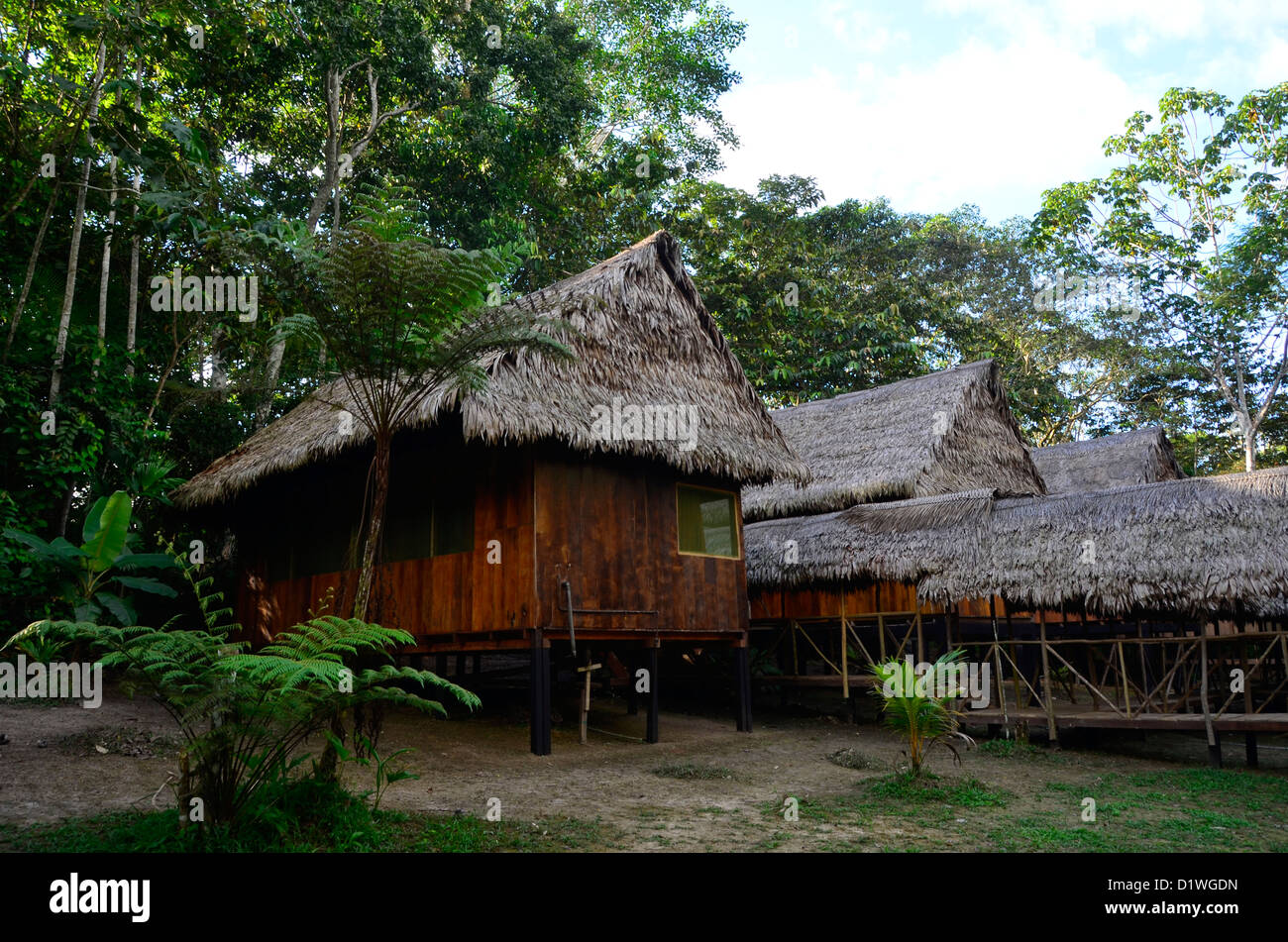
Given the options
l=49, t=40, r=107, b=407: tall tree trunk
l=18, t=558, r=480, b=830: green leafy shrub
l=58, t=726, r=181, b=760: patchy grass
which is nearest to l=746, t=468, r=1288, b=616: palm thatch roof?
l=18, t=558, r=480, b=830: green leafy shrub

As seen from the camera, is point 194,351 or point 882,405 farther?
point 882,405

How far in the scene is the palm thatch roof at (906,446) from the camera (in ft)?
48.7

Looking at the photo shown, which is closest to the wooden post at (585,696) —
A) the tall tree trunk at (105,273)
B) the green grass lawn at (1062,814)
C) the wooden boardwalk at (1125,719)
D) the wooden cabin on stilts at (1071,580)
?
the green grass lawn at (1062,814)

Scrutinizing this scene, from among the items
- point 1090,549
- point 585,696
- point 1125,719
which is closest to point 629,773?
point 585,696

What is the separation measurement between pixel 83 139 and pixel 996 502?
38.0ft

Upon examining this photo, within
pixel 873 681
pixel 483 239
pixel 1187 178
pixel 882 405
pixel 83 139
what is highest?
pixel 1187 178

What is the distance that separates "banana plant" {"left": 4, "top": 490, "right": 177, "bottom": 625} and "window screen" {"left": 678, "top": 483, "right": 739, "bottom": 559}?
5724mm

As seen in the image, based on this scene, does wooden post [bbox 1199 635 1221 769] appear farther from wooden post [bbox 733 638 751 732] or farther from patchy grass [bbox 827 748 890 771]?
wooden post [bbox 733 638 751 732]

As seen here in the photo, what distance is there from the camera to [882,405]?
56.0 ft

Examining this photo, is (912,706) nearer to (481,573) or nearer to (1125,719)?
(1125,719)

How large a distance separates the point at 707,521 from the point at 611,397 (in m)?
2.20

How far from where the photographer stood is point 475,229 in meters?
17.7

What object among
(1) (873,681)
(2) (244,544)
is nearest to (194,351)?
(2) (244,544)
